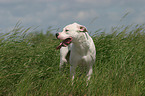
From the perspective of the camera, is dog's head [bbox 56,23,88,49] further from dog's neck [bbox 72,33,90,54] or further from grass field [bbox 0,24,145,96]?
grass field [bbox 0,24,145,96]

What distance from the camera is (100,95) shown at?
384 cm

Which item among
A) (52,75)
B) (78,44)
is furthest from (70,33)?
(52,75)

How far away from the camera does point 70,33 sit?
13.9 ft

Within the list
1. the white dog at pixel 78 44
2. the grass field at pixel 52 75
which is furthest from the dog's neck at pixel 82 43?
the grass field at pixel 52 75

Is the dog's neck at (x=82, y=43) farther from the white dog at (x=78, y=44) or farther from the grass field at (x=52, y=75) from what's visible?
the grass field at (x=52, y=75)

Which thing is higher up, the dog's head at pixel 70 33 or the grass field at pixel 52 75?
the dog's head at pixel 70 33

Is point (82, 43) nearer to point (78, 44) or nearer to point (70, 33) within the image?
point (78, 44)

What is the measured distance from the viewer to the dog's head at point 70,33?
4.21 meters

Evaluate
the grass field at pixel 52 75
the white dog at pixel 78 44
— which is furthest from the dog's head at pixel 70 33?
the grass field at pixel 52 75

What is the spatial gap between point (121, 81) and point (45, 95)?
1588 millimetres

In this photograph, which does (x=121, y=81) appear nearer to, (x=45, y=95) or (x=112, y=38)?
(x=45, y=95)

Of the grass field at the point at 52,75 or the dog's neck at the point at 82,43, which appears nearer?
the grass field at the point at 52,75

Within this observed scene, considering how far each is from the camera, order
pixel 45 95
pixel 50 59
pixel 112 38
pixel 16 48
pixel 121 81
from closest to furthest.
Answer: pixel 45 95
pixel 121 81
pixel 16 48
pixel 50 59
pixel 112 38

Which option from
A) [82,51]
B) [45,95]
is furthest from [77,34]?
[45,95]
